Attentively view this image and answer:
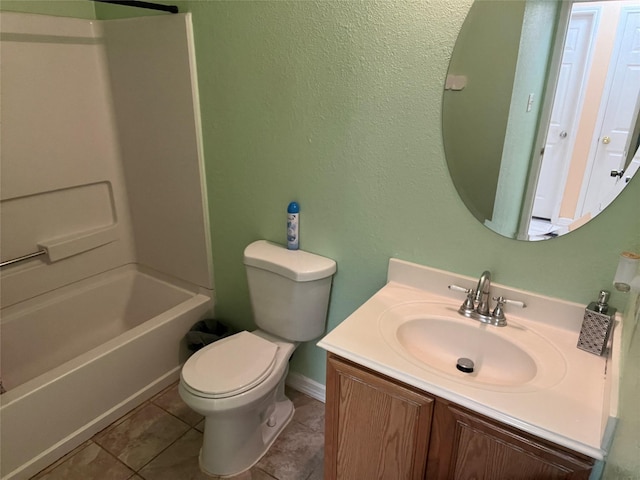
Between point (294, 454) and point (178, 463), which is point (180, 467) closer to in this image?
point (178, 463)

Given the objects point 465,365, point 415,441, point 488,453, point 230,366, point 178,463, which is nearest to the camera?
point 488,453

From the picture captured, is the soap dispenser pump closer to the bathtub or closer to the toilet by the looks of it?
the toilet

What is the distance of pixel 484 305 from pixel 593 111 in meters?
0.64

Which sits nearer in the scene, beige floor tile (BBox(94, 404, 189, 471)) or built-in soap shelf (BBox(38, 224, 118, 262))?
beige floor tile (BBox(94, 404, 189, 471))

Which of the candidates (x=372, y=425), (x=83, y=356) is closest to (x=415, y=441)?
(x=372, y=425)

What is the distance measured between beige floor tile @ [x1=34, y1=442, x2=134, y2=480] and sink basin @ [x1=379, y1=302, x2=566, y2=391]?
4.08 ft

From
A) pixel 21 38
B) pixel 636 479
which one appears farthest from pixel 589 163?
pixel 21 38

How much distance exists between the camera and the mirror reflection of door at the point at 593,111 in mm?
1085

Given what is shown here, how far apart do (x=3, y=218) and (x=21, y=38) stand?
812 mm

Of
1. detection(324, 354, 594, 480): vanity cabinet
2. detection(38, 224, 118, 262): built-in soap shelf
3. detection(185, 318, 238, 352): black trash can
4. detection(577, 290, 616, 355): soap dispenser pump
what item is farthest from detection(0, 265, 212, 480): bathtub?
detection(577, 290, 616, 355): soap dispenser pump

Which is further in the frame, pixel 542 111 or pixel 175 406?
pixel 175 406

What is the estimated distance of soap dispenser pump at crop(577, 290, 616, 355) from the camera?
1.16m

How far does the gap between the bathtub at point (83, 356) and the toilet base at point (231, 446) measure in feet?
1.63

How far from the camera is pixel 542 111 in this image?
1.22 meters
